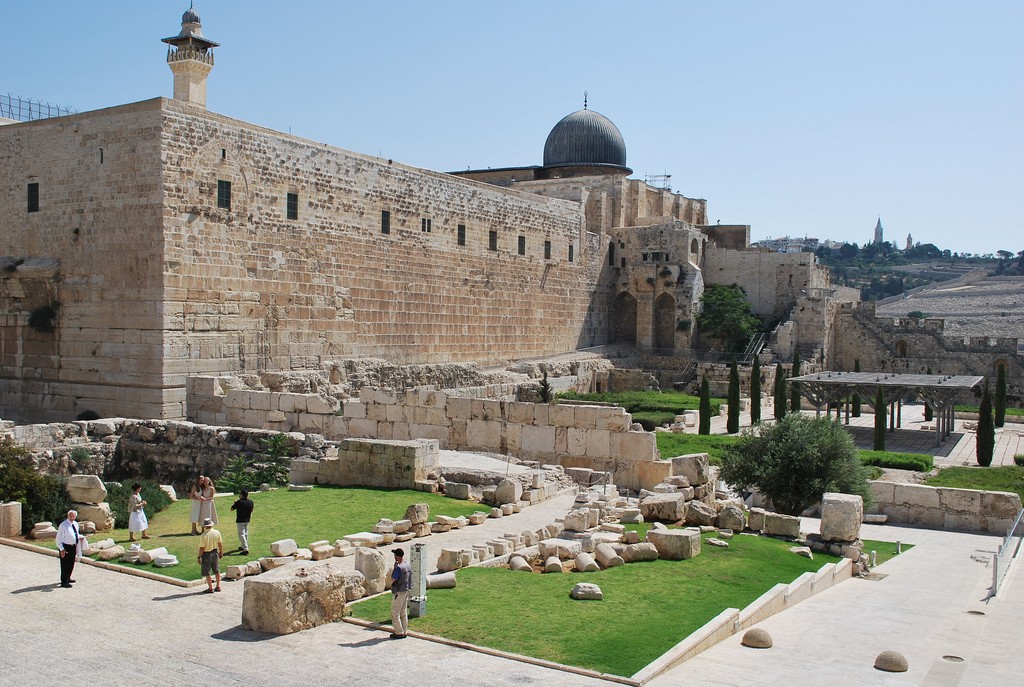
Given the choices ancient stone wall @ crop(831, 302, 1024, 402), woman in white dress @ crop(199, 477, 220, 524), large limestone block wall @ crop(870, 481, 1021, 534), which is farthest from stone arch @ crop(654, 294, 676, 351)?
woman in white dress @ crop(199, 477, 220, 524)

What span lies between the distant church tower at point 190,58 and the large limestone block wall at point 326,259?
3.21 metres

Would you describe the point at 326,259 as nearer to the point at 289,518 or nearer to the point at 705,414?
the point at 705,414

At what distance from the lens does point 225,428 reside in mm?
16484

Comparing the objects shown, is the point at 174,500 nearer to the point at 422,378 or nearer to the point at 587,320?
the point at 422,378

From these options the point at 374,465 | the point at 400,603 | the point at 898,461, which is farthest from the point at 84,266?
the point at 898,461

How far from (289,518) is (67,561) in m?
3.26

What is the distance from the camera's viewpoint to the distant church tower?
21781 mm

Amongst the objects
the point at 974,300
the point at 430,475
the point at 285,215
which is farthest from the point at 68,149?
the point at 974,300

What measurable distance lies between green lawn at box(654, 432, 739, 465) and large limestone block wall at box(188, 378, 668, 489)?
370 cm

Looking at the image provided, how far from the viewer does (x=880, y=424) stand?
2223cm

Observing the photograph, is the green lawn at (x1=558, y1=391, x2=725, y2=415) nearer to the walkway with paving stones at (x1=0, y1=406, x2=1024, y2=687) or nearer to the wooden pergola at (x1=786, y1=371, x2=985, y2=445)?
Result: the wooden pergola at (x1=786, y1=371, x2=985, y2=445)

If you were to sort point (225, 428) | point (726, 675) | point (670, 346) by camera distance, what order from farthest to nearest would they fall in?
point (670, 346)
point (225, 428)
point (726, 675)

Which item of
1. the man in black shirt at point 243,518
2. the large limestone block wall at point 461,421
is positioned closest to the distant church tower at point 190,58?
the large limestone block wall at point 461,421

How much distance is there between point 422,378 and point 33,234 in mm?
9087
